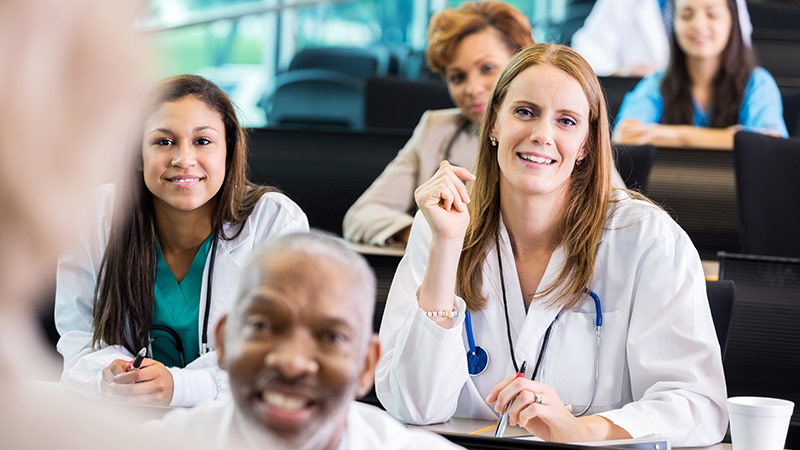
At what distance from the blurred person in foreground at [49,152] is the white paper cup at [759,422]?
113cm

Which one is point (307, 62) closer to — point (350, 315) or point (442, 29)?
point (442, 29)

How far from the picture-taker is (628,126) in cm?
389

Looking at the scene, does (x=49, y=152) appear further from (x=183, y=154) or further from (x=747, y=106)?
(x=747, y=106)

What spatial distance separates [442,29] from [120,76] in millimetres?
2912

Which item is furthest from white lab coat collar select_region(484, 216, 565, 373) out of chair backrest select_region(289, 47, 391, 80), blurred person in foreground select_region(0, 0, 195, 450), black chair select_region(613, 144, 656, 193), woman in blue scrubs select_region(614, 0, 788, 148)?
chair backrest select_region(289, 47, 391, 80)

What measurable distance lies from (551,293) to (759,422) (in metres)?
0.55

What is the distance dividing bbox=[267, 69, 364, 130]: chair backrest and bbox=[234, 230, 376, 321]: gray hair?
202 inches

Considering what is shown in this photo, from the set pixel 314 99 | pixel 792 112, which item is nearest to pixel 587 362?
pixel 792 112

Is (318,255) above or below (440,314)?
above

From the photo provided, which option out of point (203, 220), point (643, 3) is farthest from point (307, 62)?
point (203, 220)

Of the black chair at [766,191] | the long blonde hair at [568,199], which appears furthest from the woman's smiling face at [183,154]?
the black chair at [766,191]

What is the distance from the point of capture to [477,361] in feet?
6.39

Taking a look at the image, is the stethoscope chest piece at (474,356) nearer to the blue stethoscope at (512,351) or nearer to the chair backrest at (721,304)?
the blue stethoscope at (512,351)

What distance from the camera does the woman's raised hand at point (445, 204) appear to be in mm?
1868
